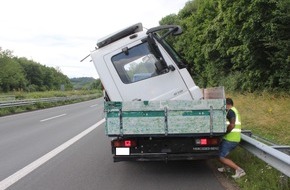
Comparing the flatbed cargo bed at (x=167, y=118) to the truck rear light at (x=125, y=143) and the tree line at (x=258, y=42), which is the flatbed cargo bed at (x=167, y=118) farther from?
the tree line at (x=258, y=42)

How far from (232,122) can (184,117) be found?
0.93 meters

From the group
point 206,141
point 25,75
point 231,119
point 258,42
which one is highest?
point 25,75

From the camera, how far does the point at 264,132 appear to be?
34.8ft

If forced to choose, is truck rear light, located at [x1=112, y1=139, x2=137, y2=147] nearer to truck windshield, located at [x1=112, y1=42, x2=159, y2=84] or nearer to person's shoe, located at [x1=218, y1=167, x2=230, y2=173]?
truck windshield, located at [x1=112, y1=42, x2=159, y2=84]

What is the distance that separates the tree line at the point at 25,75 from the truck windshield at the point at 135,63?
3297 inches

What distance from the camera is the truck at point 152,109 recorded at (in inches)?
261

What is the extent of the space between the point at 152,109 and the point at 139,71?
173 centimetres

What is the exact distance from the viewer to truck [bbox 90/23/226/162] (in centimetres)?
663

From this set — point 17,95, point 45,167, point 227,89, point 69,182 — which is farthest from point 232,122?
point 17,95

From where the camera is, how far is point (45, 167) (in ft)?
26.5

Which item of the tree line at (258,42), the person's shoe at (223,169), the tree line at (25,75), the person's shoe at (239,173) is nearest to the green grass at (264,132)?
the person's shoe at (239,173)

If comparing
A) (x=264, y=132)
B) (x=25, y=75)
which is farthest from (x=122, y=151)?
(x=25, y=75)

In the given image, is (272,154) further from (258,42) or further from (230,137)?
(258,42)

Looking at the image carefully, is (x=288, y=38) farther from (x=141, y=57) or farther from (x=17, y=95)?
(x=17, y=95)
